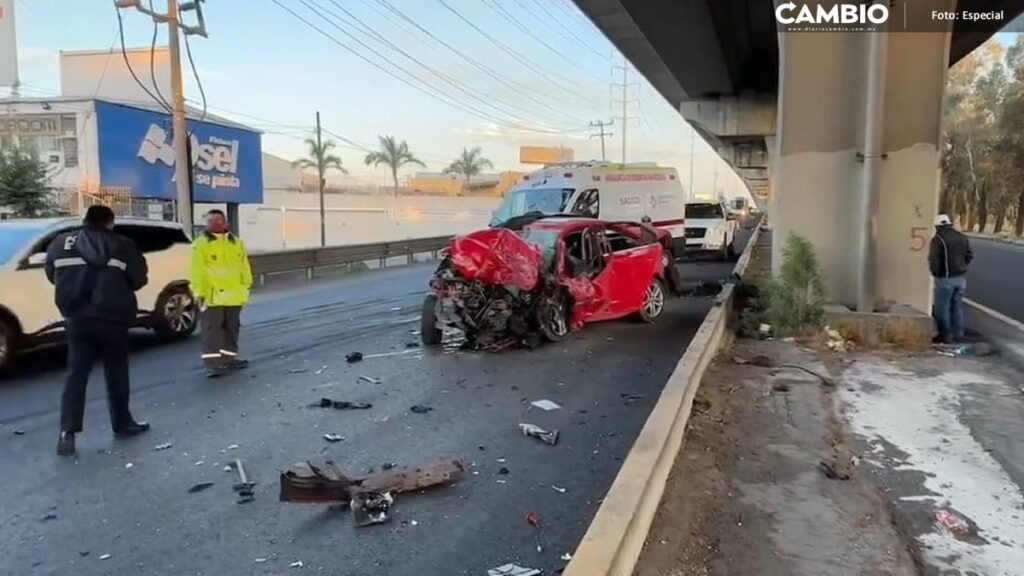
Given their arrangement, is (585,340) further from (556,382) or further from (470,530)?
Answer: (470,530)

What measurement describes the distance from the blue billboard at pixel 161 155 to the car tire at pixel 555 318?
1793 cm

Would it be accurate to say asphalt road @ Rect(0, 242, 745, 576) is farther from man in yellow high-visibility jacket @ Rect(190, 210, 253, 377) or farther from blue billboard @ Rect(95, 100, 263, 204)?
blue billboard @ Rect(95, 100, 263, 204)

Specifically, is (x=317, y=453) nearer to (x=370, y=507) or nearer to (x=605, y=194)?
(x=370, y=507)

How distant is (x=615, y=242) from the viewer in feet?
38.8

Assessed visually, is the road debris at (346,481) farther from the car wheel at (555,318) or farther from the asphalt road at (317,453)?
the car wheel at (555,318)

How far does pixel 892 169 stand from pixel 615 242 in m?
3.98

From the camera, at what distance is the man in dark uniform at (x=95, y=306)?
6.04 meters

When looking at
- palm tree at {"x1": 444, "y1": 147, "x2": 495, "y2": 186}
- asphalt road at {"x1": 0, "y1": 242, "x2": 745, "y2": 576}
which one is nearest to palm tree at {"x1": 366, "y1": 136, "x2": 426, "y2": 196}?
palm tree at {"x1": 444, "y1": 147, "x2": 495, "y2": 186}

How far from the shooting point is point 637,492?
3971mm

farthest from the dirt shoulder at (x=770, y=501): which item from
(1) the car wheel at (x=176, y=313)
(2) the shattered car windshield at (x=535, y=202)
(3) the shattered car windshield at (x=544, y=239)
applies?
(2) the shattered car windshield at (x=535, y=202)

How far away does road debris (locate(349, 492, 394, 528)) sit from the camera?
448 cm

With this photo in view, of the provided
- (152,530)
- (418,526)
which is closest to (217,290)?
(152,530)

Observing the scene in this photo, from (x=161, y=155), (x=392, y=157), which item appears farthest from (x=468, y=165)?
(x=161, y=155)

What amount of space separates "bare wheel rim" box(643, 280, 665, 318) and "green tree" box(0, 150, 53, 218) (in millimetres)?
19760
